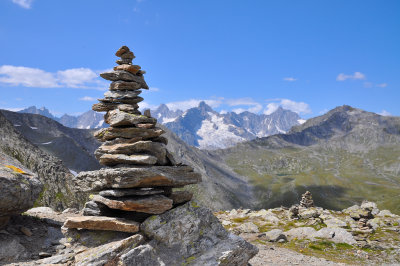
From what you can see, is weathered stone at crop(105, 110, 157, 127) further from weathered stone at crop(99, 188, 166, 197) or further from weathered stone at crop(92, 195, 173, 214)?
weathered stone at crop(92, 195, 173, 214)

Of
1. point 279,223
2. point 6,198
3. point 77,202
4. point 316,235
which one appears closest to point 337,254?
point 316,235

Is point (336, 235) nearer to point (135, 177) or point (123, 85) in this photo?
point (135, 177)

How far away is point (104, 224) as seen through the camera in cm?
1728

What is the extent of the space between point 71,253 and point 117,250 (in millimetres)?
3645

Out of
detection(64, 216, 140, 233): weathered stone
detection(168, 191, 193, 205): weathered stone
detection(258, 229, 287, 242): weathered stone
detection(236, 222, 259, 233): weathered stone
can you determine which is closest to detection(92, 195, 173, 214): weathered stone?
detection(64, 216, 140, 233): weathered stone

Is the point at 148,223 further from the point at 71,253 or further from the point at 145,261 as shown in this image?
the point at 71,253

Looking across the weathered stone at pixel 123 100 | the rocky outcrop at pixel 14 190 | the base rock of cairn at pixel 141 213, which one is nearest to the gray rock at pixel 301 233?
the base rock of cairn at pixel 141 213

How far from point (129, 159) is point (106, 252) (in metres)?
6.21

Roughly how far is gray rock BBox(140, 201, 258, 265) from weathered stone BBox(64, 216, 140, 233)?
3.04 feet

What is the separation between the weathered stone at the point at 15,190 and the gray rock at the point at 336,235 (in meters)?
34.2

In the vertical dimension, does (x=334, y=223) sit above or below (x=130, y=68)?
below

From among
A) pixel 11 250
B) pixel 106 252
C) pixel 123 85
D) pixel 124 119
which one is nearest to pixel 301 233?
pixel 106 252

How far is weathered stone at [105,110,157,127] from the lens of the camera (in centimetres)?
2009

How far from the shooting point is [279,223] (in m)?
45.8
